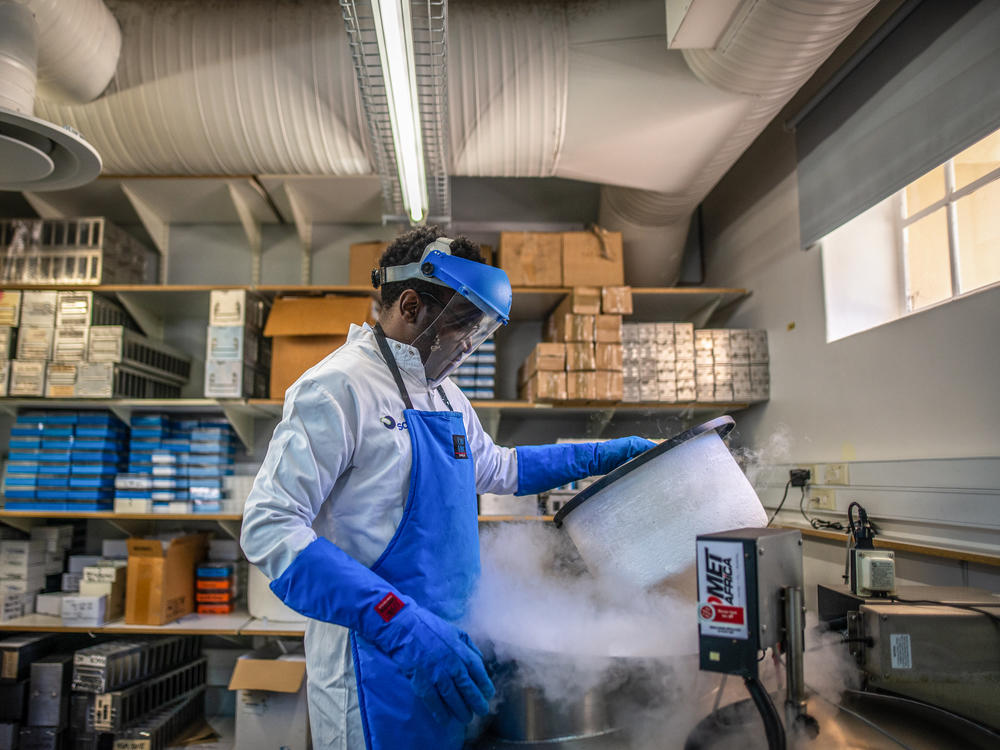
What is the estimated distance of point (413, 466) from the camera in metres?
1.31

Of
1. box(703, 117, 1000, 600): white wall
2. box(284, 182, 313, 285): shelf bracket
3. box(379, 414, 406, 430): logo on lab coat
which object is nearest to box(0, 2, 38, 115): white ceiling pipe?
box(284, 182, 313, 285): shelf bracket

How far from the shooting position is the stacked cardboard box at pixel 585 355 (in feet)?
10.2

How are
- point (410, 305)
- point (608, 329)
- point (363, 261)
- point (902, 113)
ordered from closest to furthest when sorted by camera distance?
point (410, 305), point (902, 113), point (608, 329), point (363, 261)

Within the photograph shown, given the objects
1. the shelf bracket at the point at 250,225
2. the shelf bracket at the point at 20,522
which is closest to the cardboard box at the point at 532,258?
the shelf bracket at the point at 250,225

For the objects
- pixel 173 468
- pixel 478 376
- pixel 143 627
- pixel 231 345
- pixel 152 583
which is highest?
pixel 231 345

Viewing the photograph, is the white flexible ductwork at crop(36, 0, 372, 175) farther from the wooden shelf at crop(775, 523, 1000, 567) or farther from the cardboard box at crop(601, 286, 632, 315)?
the wooden shelf at crop(775, 523, 1000, 567)

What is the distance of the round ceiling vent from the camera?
1.94 m

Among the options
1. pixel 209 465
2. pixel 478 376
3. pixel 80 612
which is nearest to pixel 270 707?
pixel 80 612

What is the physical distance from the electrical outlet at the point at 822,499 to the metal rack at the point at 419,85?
211 cm

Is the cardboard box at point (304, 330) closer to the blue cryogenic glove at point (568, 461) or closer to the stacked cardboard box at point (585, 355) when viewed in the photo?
the stacked cardboard box at point (585, 355)

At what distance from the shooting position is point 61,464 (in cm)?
325

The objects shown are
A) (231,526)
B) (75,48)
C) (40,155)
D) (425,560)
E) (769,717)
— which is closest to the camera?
(769,717)

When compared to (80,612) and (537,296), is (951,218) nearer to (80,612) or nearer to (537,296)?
(537,296)

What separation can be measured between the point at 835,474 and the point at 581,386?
44.6 inches
